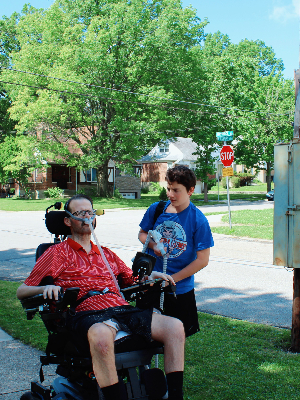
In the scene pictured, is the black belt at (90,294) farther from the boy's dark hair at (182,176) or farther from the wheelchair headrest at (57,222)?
the boy's dark hair at (182,176)

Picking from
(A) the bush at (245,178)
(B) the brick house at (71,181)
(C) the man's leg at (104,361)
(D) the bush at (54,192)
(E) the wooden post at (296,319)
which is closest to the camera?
(C) the man's leg at (104,361)

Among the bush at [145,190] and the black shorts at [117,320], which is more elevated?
the bush at [145,190]

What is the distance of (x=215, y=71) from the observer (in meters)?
37.5

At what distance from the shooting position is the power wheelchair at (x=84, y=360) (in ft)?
8.95

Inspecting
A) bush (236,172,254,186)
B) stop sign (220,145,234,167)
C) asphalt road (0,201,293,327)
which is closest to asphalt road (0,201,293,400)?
asphalt road (0,201,293,327)

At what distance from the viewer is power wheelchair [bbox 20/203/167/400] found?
273 centimetres

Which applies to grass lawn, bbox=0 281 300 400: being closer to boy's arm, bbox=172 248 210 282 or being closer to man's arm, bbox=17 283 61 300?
boy's arm, bbox=172 248 210 282

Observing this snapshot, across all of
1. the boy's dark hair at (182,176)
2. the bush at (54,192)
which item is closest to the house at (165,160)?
the bush at (54,192)

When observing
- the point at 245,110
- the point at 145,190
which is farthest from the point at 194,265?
the point at 145,190

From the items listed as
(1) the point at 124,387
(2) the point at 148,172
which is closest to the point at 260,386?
(1) the point at 124,387

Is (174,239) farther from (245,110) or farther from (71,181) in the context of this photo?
(71,181)

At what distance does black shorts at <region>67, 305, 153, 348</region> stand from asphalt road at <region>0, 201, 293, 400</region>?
47.3 inches

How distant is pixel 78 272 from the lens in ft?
10.7

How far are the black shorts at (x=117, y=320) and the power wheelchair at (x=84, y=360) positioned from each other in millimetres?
46
